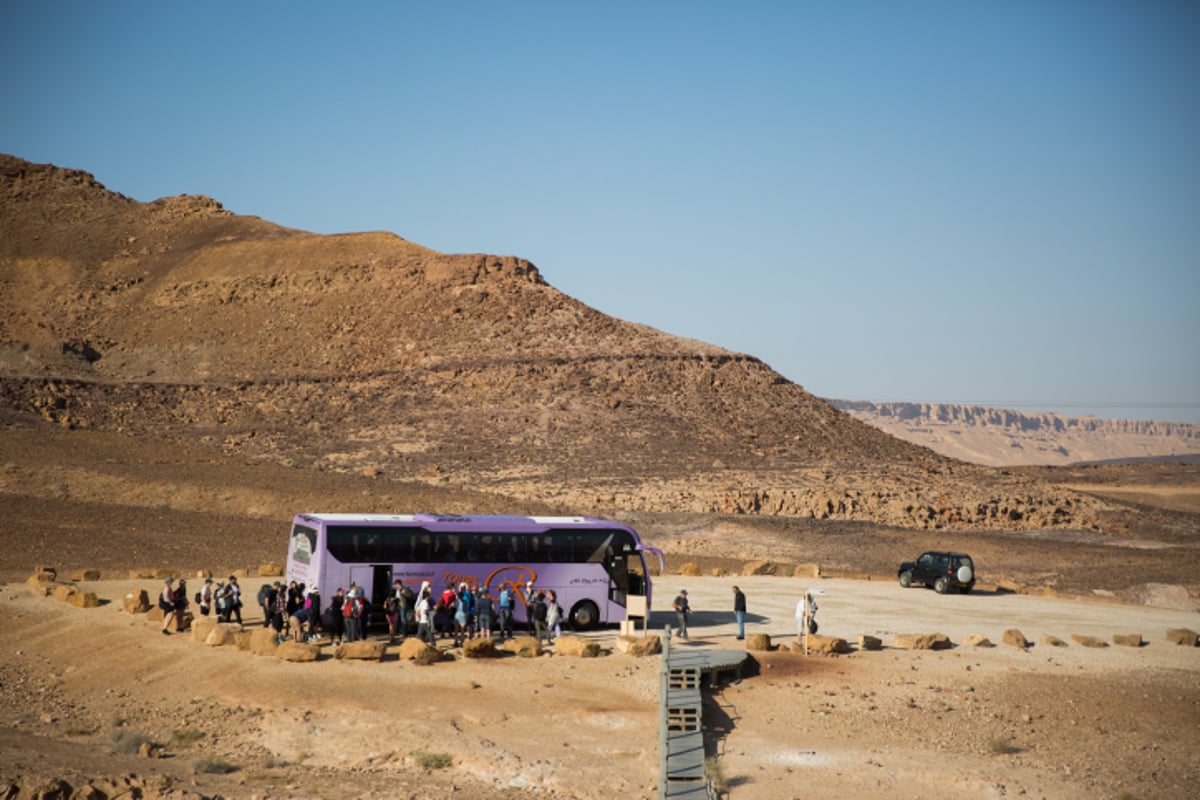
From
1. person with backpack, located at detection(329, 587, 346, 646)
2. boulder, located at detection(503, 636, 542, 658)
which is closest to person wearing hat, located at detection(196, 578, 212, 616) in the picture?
person with backpack, located at detection(329, 587, 346, 646)

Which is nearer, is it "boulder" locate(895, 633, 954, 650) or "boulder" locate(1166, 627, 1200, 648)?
"boulder" locate(895, 633, 954, 650)

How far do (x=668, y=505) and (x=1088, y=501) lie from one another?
3226cm

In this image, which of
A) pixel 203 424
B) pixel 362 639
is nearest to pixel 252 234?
pixel 203 424

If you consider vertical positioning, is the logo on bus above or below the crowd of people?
above

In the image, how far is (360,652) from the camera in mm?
28203

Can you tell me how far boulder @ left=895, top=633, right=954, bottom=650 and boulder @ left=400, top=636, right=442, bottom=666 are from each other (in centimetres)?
1308

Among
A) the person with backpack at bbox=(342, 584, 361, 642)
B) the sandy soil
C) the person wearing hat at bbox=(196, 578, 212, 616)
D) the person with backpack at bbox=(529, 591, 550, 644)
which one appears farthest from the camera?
the person wearing hat at bbox=(196, 578, 212, 616)

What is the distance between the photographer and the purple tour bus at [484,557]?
31.0 meters

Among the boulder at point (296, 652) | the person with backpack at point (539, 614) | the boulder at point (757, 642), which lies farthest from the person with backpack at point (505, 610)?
the boulder at point (757, 642)

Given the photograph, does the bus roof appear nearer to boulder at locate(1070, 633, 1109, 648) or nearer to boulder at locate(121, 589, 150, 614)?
boulder at locate(121, 589, 150, 614)

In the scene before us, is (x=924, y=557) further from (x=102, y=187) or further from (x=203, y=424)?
(x=102, y=187)

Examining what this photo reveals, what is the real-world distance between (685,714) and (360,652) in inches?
349

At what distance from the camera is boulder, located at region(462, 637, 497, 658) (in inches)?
1140

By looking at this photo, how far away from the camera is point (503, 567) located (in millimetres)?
32219
